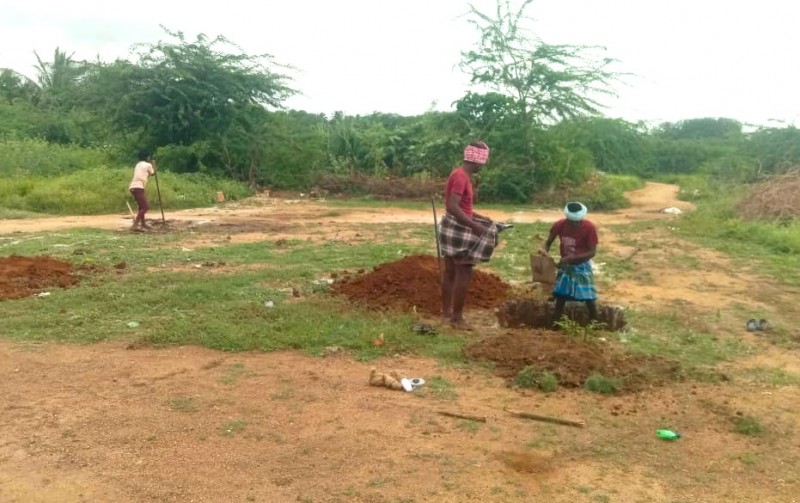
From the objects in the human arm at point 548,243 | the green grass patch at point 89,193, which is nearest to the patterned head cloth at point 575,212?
the human arm at point 548,243

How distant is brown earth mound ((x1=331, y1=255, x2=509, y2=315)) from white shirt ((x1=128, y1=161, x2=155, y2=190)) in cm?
694

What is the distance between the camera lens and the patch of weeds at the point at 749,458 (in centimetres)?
389

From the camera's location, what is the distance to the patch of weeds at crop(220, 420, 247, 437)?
421cm

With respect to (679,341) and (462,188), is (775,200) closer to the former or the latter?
(679,341)

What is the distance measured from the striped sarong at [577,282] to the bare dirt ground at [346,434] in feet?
2.83

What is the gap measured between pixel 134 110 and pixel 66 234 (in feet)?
36.7

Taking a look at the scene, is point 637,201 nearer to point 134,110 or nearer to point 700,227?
point 700,227

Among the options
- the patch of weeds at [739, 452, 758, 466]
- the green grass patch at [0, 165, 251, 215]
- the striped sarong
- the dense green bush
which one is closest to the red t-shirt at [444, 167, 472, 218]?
the striped sarong

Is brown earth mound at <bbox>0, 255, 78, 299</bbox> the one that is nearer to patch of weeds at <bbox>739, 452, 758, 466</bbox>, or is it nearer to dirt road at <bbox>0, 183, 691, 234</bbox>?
dirt road at <bbox>0, 183, 691, 234</bbox>

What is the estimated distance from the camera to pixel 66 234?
41.5ft

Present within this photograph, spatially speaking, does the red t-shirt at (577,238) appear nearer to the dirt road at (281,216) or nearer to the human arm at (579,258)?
the human arm at (579,258)

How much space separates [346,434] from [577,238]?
3.08 meters

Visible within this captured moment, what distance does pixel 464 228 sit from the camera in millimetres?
6203

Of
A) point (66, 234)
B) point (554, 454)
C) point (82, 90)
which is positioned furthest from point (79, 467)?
point (82, 90)
